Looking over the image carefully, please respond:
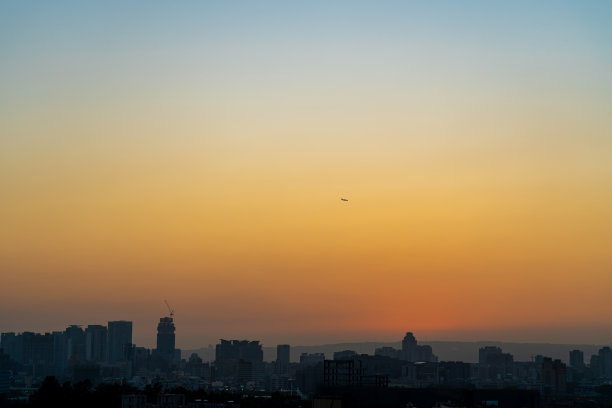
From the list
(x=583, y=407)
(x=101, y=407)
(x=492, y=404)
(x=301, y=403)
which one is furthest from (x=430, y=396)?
(x=583, y=407)

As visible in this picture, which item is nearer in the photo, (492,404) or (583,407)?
(492,404)

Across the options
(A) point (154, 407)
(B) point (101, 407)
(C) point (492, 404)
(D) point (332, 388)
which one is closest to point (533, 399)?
(C) point (492, 404)

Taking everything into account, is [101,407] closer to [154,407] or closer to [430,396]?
[154,407]

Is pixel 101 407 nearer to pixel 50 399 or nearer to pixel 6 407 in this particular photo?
pixel 50 399

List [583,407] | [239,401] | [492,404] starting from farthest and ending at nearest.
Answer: [583,407] → [239,401] → [492,404]

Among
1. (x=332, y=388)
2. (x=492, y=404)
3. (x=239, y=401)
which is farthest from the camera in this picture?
(x=239, y=401)

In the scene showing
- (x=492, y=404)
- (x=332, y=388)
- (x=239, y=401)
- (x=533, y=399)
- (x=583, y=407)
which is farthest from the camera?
(x=583, y=407)

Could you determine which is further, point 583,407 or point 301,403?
point 583,407

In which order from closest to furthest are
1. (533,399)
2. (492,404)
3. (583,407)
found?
1. (492,404)
2. (533,399)
3. (583,407)
